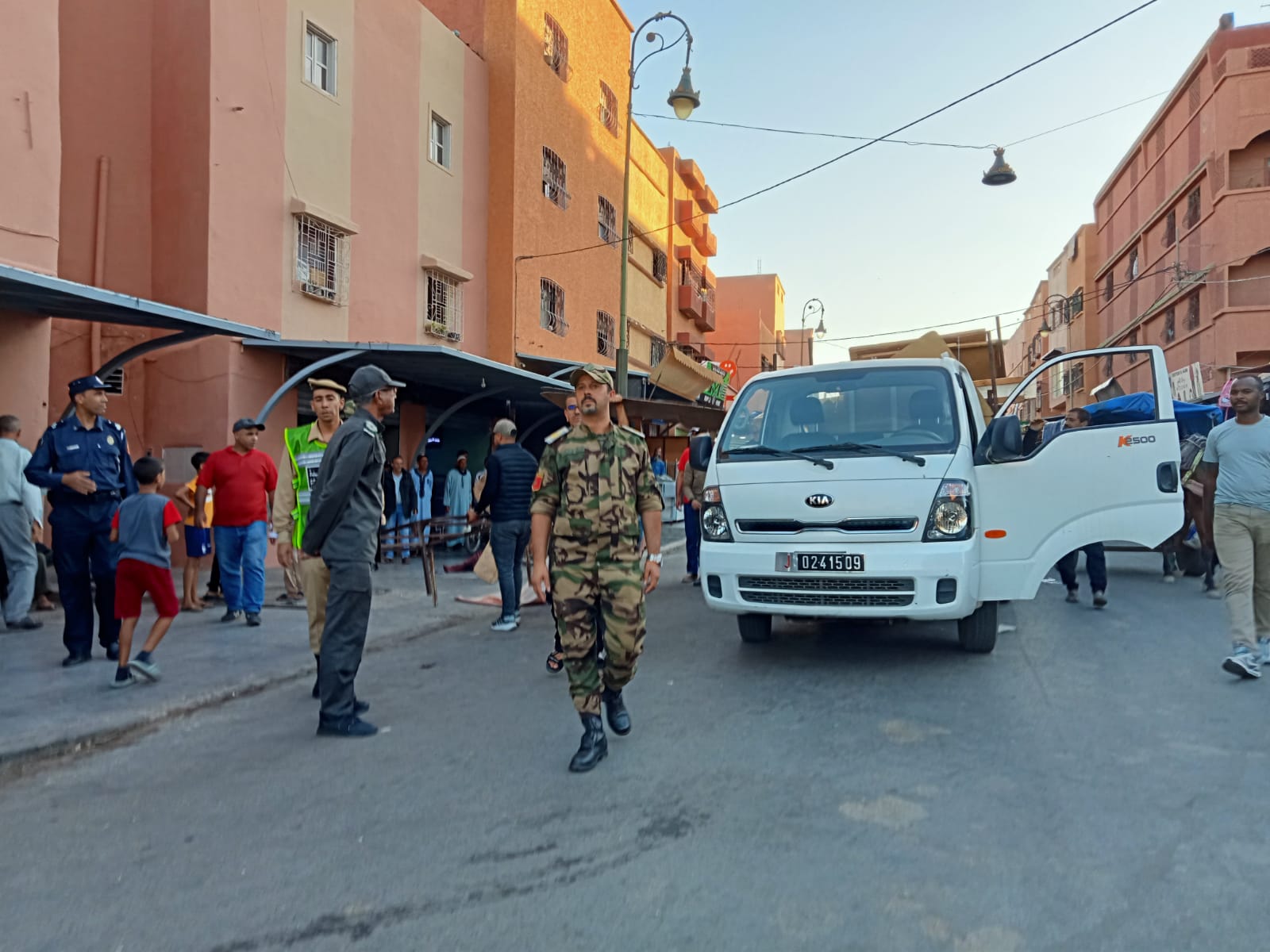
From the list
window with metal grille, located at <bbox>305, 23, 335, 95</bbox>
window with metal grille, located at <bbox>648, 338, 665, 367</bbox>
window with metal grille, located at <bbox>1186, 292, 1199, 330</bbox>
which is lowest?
window with metal grille, located at <bbox>648, 338, 665, 367</bbox>

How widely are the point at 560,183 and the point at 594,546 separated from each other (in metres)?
17.6

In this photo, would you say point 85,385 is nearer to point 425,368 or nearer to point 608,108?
point 425,368

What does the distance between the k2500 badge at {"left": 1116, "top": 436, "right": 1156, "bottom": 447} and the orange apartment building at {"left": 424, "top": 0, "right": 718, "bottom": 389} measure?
1303cm

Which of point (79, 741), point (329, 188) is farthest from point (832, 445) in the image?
point (329, 188)

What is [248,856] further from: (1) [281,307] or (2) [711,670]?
(1) [281,307]

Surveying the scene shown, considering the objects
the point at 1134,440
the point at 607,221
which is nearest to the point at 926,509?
the point at 1134,440

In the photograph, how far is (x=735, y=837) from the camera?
10.8 feet

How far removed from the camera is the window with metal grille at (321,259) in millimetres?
12812

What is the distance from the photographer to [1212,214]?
26.1 meters

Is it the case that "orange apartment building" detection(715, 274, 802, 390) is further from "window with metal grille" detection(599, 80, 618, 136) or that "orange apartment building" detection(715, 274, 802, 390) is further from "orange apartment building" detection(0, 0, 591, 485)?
"orange apartment building" detection(0, 0, 591, 485)

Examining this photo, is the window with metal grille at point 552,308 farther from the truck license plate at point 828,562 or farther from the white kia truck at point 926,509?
the truck license plate at point 828,562

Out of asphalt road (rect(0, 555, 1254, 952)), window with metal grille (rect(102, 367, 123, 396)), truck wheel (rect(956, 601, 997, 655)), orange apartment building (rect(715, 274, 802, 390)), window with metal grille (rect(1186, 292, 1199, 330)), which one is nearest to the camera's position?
asphalt road (rect(0, 555, 1254, 952))

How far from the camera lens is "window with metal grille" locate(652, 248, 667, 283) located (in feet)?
98.8

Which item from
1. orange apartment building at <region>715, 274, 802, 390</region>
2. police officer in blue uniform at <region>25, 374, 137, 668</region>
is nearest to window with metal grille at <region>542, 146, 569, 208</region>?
police officer in blue uniform at <region>25, 374, 137, 668</region>
